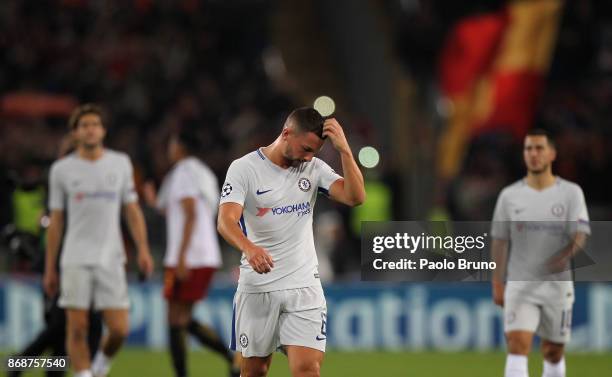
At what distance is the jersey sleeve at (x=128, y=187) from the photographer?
929 centimetres

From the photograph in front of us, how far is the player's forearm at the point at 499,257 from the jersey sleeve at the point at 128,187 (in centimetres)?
280

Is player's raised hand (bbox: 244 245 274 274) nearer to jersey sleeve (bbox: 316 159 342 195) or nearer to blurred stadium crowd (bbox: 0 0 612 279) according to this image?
jersey sleeve (bbox: 316 159 342 195)

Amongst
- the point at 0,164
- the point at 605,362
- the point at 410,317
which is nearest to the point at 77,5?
the point at 0,164

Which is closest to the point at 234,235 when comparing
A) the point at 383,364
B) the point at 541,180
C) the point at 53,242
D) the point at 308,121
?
the point at 308,121

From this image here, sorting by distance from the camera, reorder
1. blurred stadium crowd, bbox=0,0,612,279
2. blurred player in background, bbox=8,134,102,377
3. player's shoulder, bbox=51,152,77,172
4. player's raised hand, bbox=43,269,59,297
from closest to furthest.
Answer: player's raised hand, bbox=43,269,59,297
player's shoulder, bbox=51,152,77,172
blurred player in background, bbox=8,134,102,377
blurred stadium crowd, bbox=0,0,612,279

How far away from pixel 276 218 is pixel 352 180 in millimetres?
520

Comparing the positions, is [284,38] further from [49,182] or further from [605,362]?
[49,182]

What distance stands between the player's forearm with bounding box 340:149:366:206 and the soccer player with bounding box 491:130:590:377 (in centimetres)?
176

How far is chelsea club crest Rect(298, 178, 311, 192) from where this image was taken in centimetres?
730

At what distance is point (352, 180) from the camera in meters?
7.14

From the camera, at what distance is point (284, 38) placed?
73.2 feet

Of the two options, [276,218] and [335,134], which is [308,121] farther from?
[276,218]

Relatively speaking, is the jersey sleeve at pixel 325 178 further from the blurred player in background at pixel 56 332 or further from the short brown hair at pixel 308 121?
the blurred player in background at pixel 56 332

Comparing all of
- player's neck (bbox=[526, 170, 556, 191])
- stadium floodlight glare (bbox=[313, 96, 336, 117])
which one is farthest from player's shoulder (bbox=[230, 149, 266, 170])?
stadium floodlight glare (bbox=[313, 96, 336, 117])
